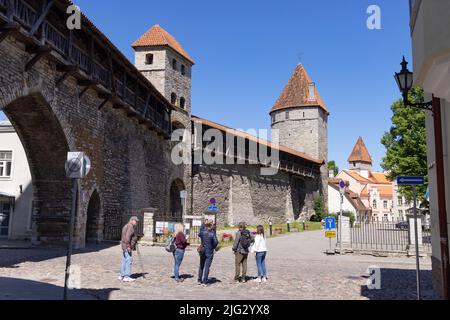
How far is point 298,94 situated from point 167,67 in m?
27.4

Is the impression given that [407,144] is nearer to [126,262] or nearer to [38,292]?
[126,262]

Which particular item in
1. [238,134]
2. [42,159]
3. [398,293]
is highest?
[238,134]

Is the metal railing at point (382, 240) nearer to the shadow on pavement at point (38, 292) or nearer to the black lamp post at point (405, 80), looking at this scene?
the black lamp post at point (405, 80)

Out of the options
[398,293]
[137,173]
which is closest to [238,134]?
[137,173]

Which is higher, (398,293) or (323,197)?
(323,197)

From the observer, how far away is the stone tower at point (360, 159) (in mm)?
85375

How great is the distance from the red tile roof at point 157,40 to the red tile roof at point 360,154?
62.8 metres

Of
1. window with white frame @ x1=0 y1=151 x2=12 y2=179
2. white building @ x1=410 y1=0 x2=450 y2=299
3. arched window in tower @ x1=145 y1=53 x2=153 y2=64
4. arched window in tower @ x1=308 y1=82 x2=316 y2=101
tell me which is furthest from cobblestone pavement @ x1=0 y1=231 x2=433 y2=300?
arched window in tower @ x1=308 y1=82 x2=316 y2=101

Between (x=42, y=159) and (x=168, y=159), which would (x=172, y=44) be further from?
(x=42, y=159)

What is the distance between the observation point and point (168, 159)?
26984 millimetres

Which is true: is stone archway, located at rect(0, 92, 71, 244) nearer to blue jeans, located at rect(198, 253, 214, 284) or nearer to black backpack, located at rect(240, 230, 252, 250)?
blue jeans, located at rect(198, 253, 214, 284)

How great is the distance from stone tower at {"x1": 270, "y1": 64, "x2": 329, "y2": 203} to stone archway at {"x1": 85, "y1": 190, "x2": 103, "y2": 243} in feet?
120

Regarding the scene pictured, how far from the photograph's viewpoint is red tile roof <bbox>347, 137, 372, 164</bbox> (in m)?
85.8
